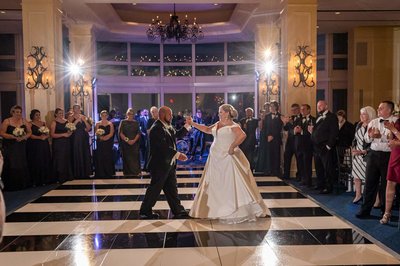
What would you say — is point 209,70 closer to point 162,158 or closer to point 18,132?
point 18,132

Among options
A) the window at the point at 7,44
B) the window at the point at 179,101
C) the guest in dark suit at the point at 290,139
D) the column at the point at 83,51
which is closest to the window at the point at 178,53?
the window at the point at 179,101

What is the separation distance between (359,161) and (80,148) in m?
5.53

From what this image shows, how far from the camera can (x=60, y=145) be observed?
29.5ft

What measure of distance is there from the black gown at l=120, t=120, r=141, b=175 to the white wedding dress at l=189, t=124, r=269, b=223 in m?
4.35

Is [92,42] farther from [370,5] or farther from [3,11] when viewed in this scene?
[370,5]

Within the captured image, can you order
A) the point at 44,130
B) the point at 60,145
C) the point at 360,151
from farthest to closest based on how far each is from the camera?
the point at 60,145 → the point at 44,130 → the point at 360,151

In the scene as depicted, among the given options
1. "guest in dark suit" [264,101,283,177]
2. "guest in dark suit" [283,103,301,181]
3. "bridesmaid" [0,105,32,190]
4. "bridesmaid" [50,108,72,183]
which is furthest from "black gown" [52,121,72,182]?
"guest in dark suit" [283,103,301,181]

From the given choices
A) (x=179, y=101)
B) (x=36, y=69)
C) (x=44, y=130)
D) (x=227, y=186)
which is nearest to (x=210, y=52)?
(x=179, y=101)

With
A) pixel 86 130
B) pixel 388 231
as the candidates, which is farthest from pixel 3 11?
pixel 388 231

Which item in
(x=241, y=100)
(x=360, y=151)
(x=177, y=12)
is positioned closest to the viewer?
(x=360, y=151)

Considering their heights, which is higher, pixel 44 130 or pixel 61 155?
pixel 44 130

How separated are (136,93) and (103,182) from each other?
26.6ft

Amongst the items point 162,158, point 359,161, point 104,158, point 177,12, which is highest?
point 177,12

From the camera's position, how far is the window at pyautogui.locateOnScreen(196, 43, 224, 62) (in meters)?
17.0
